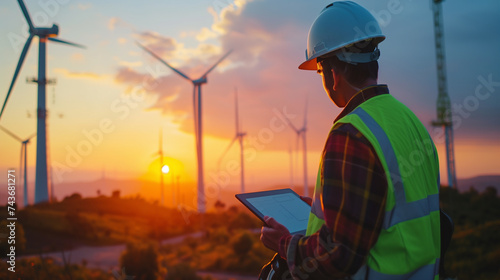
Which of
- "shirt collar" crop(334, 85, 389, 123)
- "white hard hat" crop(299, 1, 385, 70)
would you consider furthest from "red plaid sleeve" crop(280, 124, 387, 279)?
"white hard hat" crop(299, 1, 385, 70)

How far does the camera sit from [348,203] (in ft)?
7.25

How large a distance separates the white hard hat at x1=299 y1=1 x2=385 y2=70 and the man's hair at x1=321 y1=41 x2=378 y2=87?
0.03m

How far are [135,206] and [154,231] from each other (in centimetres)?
2222

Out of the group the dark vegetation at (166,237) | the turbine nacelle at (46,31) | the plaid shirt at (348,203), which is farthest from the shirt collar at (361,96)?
the turbine nacelle at (46,31)

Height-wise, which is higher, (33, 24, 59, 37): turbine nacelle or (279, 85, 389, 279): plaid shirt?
(33, 24, 59, 37): turbine nacelle

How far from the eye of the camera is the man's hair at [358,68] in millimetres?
2709

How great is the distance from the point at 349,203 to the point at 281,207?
110 cm

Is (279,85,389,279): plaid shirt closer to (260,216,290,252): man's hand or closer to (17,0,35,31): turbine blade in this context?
(260,216,290,252): man's hand

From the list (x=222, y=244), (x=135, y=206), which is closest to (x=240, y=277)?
(x=222, y=244)

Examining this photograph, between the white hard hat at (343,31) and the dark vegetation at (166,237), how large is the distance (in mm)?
6755

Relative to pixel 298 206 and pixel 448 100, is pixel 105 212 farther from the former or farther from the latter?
pixel 298 206

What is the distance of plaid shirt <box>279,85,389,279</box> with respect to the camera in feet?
7.24

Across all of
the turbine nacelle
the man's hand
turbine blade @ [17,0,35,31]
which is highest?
the turbine nacelle

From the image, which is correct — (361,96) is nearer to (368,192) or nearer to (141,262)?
(368,192)
